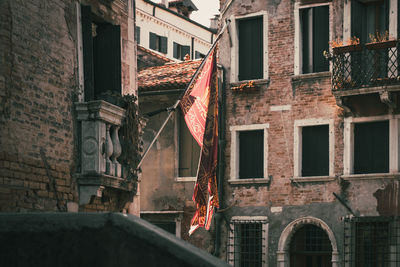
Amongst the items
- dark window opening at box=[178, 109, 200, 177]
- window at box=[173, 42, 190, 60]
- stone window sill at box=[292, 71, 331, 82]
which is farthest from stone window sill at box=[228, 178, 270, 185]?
window at box=[173, 42, 190, 60]

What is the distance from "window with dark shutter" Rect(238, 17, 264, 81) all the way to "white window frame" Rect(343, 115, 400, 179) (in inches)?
120

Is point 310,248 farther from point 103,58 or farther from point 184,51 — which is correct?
point 184,51

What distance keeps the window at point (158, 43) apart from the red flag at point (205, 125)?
21.4 metres

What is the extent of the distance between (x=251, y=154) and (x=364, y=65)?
4.02 meters

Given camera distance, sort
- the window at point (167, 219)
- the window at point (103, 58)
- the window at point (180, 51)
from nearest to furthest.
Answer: the window at point (103, 58) → the window at point (167, 219) → the window at point (180, 51)

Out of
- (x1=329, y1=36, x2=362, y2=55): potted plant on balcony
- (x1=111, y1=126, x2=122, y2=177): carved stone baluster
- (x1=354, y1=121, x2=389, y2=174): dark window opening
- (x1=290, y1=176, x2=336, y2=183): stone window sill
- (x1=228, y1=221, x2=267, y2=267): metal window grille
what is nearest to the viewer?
(x1=111, y1=126, x2=122, y2=177): carved stone baluster

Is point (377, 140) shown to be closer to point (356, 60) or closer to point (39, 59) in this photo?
point (356, 60)

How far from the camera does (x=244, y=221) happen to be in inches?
901

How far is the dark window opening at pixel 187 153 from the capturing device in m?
24.0

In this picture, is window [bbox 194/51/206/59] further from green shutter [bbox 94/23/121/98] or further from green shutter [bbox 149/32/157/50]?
green shutter [bbox 94/23/121/98]

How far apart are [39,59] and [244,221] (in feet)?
→ 39.9

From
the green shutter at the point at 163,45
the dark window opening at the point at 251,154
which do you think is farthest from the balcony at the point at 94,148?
the green shutter at the point at 163,45

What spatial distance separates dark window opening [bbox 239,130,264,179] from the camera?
22891 mm

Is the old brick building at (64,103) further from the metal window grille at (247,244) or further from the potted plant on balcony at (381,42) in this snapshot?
the metal window grille at (247,244)
